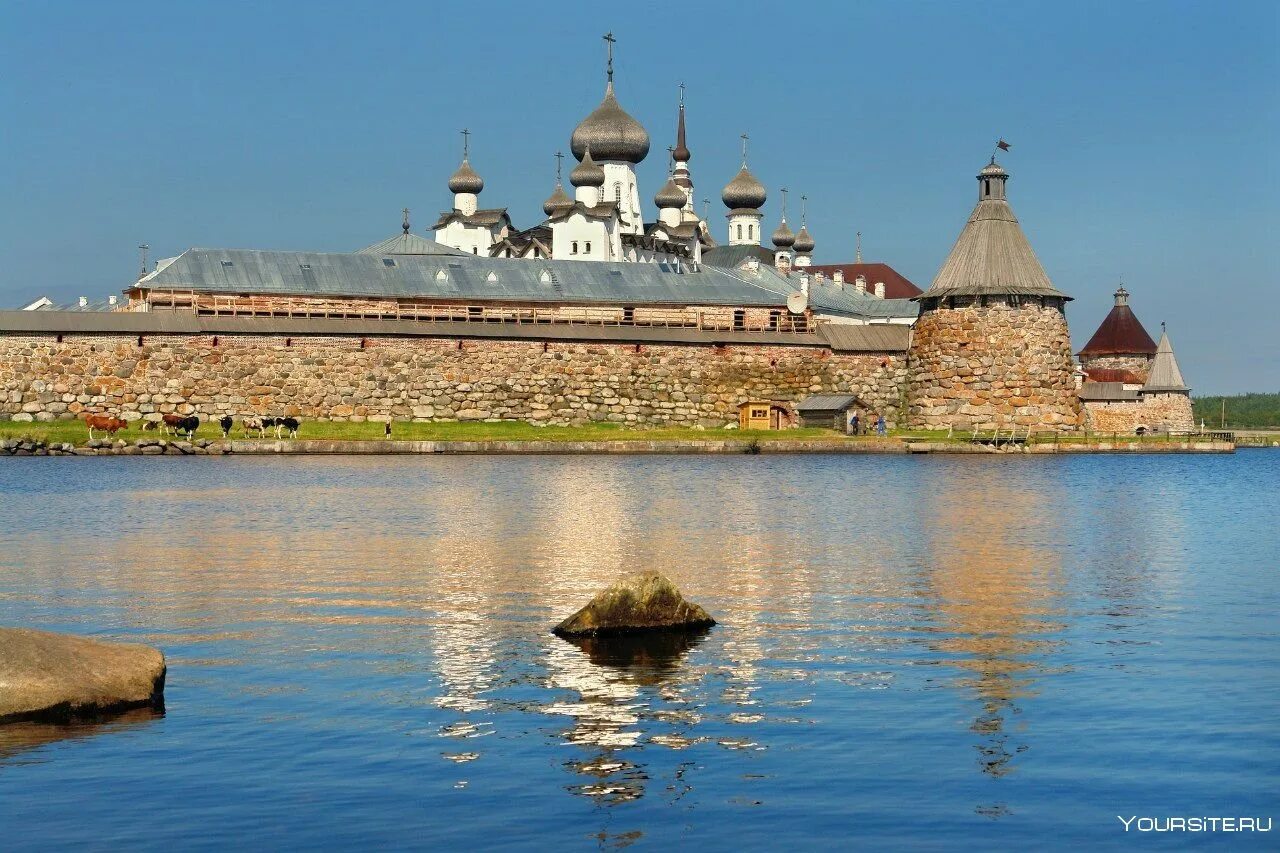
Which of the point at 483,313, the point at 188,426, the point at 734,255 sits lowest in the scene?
the point at 188,426

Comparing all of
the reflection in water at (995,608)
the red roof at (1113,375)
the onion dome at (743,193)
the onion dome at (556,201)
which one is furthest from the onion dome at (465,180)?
the reflection in water at (995,608)

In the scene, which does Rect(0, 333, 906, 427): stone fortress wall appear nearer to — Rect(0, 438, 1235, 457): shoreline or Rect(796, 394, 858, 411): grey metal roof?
Rect(796, 394, 858, 411): grey metal roof

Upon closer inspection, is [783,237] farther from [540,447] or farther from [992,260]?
[540,447]

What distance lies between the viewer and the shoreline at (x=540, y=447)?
1946 inches

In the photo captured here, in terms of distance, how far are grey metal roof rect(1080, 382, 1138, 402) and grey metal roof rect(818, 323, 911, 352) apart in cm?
2050

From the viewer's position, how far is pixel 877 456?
5453cm

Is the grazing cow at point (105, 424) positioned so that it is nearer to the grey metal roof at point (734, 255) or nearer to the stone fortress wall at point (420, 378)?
the stone fortress wall at point (420, 378)

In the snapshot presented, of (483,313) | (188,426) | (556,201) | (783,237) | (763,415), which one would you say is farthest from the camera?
(783,237)

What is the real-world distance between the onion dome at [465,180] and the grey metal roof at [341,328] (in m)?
31.9

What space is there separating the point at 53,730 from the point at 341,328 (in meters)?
51.0

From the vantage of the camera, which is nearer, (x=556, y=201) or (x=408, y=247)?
(x=408, y=247)

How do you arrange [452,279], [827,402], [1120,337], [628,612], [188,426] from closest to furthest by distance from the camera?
1. [628,612]
2. [188,426]
3. [827,402]
4. [452,279]
5. [1120,337]

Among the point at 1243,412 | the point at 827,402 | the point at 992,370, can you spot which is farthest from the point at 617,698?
the point at 1243,412

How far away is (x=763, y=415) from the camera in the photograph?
63.6m
